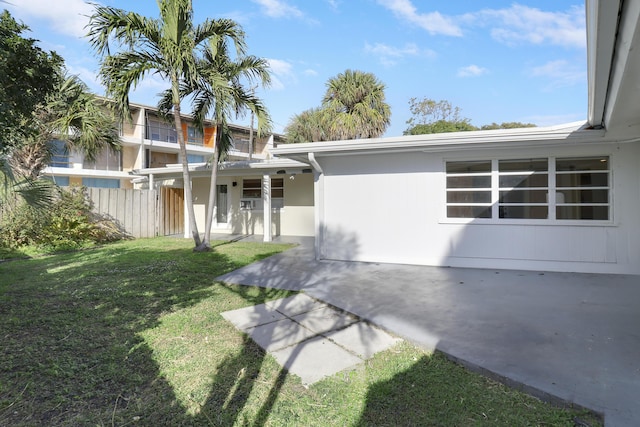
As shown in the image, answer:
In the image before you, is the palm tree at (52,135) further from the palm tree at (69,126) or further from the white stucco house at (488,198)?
the white stucco house at (488,198)

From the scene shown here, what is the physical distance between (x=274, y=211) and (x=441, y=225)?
25.3 feet

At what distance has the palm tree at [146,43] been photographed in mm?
7973

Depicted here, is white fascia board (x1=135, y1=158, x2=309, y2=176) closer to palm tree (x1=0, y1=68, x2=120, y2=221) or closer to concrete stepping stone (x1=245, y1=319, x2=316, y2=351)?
palm tree (x1=0, y1=68, x2=120, y2=221)

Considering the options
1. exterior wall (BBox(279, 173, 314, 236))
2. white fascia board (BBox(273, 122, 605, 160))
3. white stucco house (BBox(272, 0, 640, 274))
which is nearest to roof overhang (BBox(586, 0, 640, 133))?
white stucco house (BBox(272, 0, 640, 274))

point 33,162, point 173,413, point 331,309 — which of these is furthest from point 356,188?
point 33,162

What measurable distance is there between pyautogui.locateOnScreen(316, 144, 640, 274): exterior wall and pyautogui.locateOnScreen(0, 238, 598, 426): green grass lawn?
3824 mm

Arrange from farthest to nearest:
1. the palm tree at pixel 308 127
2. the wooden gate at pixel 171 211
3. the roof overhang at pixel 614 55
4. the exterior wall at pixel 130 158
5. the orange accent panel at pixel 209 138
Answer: the orange accent panel at pixel 209 138 < the exterior wall at pixel 130 158 < the palm tree at pixel 308 127 < the wooden gate at pixel 171 211 < the roof overhang at pixel 614 55

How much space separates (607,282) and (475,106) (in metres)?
28.5

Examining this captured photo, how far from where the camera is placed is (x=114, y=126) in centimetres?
977

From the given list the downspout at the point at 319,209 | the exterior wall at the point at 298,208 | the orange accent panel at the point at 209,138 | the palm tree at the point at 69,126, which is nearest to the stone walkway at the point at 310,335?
the downspout at the point at 319,209

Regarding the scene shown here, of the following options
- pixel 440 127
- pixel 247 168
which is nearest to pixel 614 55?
pixel 247 168

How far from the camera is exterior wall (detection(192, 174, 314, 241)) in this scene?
13164 mm

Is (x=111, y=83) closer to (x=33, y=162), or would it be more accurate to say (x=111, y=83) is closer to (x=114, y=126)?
(x=114, y=126)

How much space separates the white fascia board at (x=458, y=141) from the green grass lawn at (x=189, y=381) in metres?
3.84
